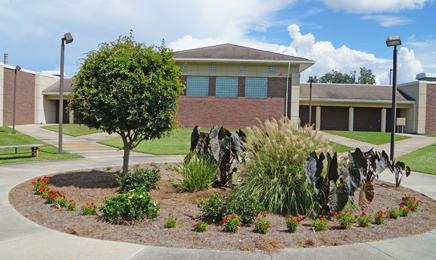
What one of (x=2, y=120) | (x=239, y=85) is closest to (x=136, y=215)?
(x=239, y=85)

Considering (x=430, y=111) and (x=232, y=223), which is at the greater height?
(x=430, y=111)

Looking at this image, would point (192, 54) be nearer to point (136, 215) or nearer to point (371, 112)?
point (371, 112)

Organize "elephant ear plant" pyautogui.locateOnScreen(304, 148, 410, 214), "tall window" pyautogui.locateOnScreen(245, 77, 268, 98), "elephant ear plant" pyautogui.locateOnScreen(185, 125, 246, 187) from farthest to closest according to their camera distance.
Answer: "tall window" pyautogui.locateOnScreen(245, 77, 268, 98) < "elephant ear plant" pyautogui.locateOnScreen(185, 125, 246, 187) < "elephant ear plant" pyautogui.locateOnScreen(304, 148, 410, 214)

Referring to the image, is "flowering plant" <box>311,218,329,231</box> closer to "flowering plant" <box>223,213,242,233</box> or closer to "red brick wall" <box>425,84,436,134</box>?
"flowering plant" <box>223,213,242,233</box>

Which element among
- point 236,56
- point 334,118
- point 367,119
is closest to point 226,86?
point 236,56

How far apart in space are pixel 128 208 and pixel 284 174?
2.92m

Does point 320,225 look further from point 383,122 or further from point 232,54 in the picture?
point 383,122

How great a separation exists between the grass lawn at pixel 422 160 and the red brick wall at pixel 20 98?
36.1m

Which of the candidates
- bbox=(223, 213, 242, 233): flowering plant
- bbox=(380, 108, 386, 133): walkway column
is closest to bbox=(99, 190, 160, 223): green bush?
bbox=(223, 213, 242, 233): flowering plant

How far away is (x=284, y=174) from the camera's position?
6141 millimetres

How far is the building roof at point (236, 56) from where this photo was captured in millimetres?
33250

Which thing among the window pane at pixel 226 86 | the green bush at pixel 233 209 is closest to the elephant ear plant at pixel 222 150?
the green bush at pixel 233 209

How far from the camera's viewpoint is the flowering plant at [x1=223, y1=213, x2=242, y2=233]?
4.99 m

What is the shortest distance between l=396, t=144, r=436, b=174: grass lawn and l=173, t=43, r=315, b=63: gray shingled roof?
56.3 ft
